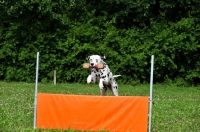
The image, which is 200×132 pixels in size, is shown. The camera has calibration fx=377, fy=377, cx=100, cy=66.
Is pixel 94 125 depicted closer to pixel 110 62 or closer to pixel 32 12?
pixel 110 62

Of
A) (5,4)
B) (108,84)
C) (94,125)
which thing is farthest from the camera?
(5,4)

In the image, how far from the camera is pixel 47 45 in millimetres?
21516

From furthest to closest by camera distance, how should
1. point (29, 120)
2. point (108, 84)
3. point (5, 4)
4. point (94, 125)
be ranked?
point (5, 4) < point (108, 84) < point (29, 120) < point (94, 125)

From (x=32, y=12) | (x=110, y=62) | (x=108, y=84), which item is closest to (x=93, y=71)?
(x=108, y=84)

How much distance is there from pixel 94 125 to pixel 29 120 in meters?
2.03

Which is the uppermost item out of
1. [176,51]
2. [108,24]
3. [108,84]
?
[108,24]

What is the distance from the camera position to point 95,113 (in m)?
8.16

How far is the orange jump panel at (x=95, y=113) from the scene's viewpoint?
805 centimetres

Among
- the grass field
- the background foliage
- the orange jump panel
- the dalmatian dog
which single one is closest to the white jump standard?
A: the dalmatian dog

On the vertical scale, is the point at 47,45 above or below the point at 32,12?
below

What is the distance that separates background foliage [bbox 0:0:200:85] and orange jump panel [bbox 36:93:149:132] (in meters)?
12.5

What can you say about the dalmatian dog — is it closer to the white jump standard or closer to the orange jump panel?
the white jump standard

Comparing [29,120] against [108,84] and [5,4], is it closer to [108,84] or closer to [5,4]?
[108,84]

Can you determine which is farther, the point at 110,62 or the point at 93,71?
the point at 110,62
